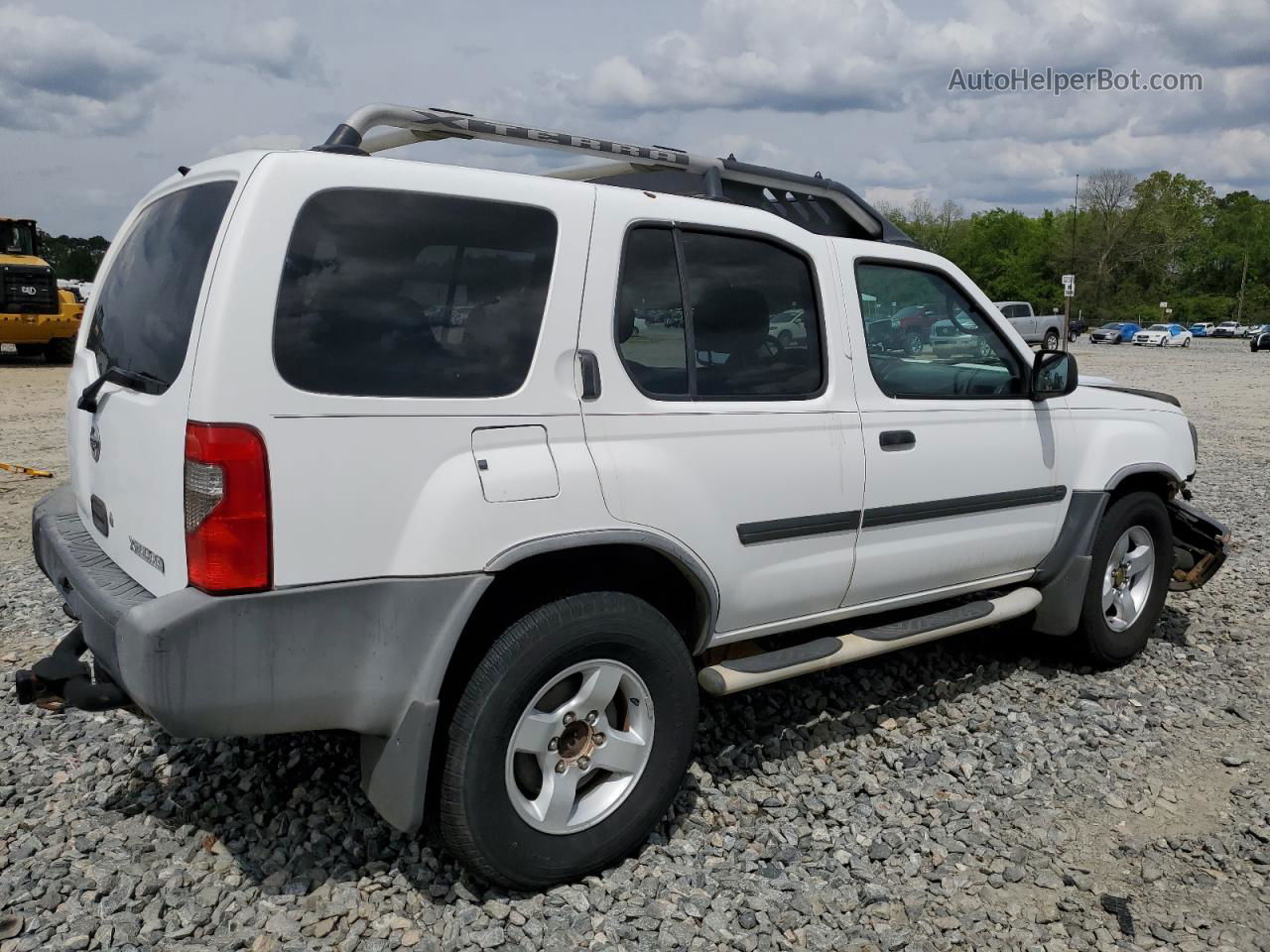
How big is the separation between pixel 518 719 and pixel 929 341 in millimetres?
2301

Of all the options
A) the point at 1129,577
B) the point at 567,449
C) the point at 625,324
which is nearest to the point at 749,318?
the point at 625,324

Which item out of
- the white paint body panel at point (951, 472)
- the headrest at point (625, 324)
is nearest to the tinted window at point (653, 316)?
the headrest at point (625, 324)

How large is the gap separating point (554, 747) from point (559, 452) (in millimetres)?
853

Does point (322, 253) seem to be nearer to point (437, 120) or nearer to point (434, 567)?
point (434, 567)

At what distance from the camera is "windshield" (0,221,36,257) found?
21297 mm

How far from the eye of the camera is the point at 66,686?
9.53 ft

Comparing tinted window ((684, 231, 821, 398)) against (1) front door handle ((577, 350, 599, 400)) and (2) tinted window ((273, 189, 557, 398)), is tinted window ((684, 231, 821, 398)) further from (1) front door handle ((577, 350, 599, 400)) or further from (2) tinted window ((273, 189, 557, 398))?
(2) tinted window ((273, 189, 557, 398))

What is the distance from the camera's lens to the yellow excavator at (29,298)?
66.2 ft

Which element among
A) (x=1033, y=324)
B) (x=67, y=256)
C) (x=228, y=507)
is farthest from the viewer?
(x=1033, y=324)

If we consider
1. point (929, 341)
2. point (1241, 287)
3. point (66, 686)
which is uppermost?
point (1241, 287)

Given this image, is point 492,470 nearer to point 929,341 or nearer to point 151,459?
point 151,459

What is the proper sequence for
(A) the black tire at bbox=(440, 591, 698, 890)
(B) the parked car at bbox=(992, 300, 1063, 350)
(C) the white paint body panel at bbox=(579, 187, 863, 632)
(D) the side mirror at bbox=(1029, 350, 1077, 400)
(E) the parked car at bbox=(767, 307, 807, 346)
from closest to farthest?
(A) the black tire at bbox=(440, 591, 698, 890), (C) the white paint body panel at bbox=(579, 187, 863, 632), (E) the parked car at bbox=(767, 307, 807, 346), (D) the side mirror at bbox=(1029, 350, 1077, 400), (B) the parked car at bbox=(992, 300, 1063, 350)

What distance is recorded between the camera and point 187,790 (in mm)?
3600

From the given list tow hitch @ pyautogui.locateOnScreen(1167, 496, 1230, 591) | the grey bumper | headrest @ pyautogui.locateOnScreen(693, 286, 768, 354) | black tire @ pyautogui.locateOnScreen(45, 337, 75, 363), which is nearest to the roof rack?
headrest @ pyautogui.locateOnScreen(693, 286, 768, 354)
